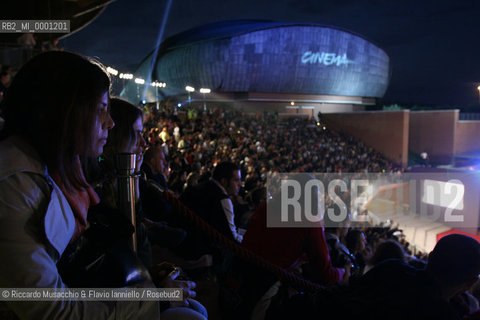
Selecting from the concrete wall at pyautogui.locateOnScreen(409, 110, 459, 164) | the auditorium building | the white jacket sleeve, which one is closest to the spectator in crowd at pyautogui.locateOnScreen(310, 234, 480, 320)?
the white jacket sleeve

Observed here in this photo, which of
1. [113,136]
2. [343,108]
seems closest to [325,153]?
[113,136]

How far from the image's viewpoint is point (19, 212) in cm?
79

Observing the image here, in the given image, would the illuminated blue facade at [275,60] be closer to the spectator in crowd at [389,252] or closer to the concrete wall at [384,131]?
the concrete wall at [384,131]

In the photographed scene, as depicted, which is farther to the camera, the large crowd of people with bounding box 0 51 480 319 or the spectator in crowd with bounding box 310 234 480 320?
the spectator in crowd with bounding box 310 234 480 320

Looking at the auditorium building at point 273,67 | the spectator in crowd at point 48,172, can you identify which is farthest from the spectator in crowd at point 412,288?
the auditorium building at point 273,67

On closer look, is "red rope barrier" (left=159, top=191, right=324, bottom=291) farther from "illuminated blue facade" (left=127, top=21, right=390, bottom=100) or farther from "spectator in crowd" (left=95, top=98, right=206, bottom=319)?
"illuminated blue facade" (left=127, top=21, right=390, bottom=100)

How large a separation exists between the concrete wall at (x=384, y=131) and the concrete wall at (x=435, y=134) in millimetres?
2333

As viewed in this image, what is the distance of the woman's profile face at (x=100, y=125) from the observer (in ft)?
3.33

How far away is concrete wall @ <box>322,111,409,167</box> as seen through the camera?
23828 mm

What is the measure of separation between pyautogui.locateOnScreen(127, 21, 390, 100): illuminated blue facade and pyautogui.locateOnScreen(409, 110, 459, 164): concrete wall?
19536mm

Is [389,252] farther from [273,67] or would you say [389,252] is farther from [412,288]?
[273,67]

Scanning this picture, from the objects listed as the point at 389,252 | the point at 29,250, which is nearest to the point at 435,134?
the point at 389,252

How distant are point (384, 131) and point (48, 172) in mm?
27310

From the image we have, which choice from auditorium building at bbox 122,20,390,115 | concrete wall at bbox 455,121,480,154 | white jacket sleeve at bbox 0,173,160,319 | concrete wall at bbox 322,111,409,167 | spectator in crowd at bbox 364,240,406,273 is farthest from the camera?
auditorium building at bbox 122,20,390,115
